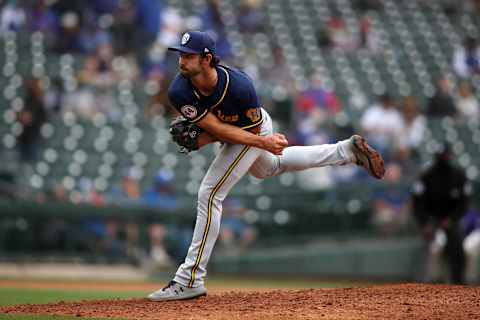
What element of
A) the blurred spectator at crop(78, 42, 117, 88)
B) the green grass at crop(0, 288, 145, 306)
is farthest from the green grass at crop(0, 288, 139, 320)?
the blurred spectator at crop(78, 42, 117, 88)

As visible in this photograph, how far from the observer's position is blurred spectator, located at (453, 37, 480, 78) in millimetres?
18333

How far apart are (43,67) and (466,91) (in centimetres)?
737

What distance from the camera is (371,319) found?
19.1 feet

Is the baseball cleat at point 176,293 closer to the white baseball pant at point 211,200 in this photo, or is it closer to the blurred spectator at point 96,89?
the white baseball pant at point 211,200

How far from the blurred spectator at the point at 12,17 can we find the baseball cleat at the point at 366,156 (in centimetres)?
950

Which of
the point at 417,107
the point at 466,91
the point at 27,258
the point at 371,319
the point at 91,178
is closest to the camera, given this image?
the point at 371,319

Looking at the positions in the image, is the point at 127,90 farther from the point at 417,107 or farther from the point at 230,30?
the point at 417,107

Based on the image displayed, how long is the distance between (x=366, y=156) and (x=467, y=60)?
40.2 ft

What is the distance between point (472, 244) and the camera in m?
12.5

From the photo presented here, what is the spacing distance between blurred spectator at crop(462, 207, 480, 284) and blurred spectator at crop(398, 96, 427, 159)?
2.13m

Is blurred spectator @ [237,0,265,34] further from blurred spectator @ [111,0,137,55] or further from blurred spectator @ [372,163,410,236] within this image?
blurred spectator @ [372,163,410,236]

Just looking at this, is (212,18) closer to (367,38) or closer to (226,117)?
(367,38)

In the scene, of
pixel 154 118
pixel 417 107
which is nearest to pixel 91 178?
pixel 154 118

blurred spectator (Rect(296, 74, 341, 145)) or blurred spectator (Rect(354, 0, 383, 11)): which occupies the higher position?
blurred spectator (Rect(354, 0, 383, 11))
